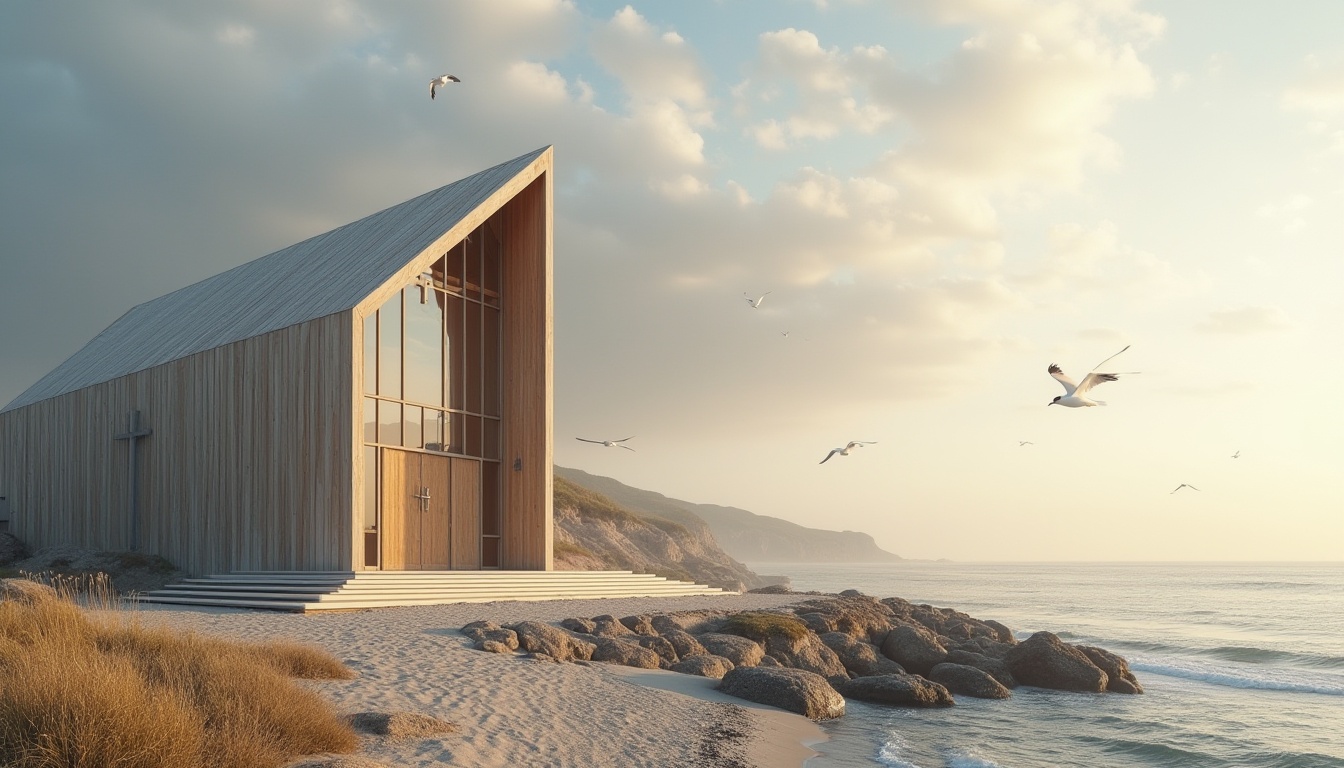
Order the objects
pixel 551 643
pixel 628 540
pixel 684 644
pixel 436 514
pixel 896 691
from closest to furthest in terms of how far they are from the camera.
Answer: pixel 551 643 < pixel 896 691 < pixel 684 644 < pixel 436 514 < pixel 628 540

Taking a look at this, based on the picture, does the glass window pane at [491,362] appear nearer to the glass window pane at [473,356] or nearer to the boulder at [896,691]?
the glass window pane at [473,356]

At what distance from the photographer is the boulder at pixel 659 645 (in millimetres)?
14453

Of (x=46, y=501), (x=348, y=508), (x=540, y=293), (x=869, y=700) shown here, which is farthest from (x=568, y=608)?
(x=46, y=501)

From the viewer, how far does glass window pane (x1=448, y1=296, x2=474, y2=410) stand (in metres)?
24.2

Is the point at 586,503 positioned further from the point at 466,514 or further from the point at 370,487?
the point at 370,487

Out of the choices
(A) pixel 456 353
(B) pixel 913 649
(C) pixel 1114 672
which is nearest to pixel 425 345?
(A) pixel 456 353

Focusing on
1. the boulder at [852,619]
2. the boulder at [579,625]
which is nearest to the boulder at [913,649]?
the boulder at [852,619]

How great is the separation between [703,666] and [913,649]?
581 cm

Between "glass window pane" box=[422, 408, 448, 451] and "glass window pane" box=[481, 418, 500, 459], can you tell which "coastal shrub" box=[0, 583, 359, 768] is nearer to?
"glass window pane" box=[422, 408, 448, 451]

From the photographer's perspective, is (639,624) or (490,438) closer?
(639,624)

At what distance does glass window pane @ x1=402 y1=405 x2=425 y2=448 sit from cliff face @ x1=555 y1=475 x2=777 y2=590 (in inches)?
870

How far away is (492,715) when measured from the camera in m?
9.36

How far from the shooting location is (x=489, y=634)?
530 inches

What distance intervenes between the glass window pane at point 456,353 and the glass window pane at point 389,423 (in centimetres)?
199
